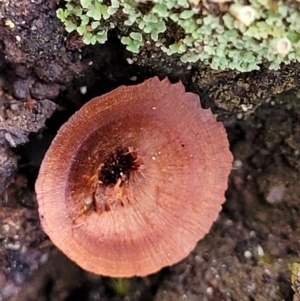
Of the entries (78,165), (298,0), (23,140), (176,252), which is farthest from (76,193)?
(298,0)

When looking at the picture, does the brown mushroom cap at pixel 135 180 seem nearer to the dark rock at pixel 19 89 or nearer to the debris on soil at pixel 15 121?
the debris on soil at pixel 15 121

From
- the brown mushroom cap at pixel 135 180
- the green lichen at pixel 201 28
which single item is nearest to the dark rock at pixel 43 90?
the brown mushroom cap at pixel 135 180

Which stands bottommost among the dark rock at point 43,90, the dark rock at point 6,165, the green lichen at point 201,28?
the dark rock at point 6,165

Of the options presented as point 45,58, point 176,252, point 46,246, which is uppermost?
point 45,58

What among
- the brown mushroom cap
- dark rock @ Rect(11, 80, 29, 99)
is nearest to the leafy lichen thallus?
the brown mushroom cap

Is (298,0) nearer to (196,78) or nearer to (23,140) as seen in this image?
(196,78)

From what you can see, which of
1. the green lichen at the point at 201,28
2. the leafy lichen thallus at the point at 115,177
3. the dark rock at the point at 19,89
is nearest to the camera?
the green lichen at the point at 201,28

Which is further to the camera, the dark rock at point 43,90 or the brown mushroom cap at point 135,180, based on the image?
the dark rock at point 43,90

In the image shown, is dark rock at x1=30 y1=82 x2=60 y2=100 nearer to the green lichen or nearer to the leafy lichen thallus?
the green lichen
